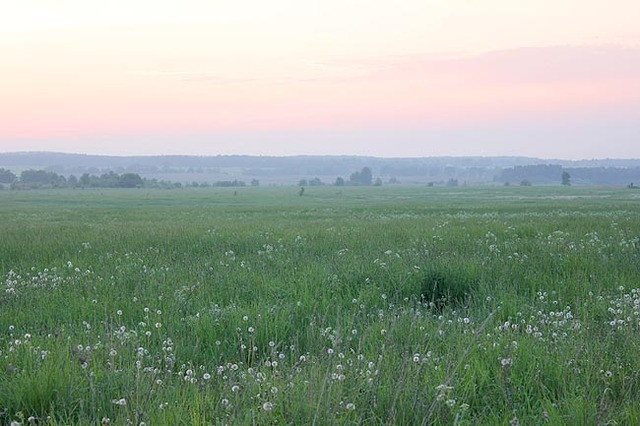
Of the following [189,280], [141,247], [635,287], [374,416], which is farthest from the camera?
[141,247]

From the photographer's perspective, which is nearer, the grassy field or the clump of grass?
the grassy field

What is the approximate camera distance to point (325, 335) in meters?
6.48

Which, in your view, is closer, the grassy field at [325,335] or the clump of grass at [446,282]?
the grassy field at [325,335]

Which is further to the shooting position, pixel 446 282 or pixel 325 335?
pixel 446 282

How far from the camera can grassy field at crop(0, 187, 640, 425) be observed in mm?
4402

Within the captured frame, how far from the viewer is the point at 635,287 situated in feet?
29.1

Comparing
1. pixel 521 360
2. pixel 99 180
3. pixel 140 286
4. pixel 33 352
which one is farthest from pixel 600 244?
pixel 99 180

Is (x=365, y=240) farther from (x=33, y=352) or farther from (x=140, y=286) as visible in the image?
(x=33, y=352)

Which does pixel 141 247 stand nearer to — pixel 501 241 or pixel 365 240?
pixel 365 240

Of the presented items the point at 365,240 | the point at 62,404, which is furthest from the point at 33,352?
the point at 365,240

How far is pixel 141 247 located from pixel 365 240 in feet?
18.0

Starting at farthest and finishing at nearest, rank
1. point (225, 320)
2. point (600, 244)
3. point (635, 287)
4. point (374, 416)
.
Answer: point (600, 244) → point (635, 287) → point (225, 320) → point (374, 416)

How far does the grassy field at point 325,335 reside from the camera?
440cm

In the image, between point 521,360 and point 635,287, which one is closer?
point 521,360
